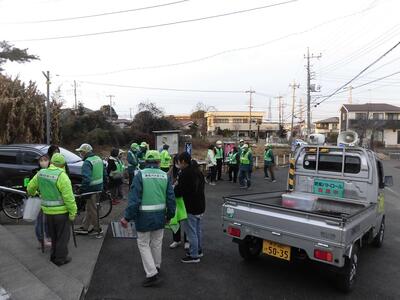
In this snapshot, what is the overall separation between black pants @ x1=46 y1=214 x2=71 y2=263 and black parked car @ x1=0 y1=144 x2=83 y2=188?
4.56 meters

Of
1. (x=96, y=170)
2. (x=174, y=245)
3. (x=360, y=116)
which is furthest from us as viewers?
(x=360, y=116)

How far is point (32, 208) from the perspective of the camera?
6031 mm

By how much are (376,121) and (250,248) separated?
59700mm

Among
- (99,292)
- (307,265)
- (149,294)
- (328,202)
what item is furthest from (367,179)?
(99,292)

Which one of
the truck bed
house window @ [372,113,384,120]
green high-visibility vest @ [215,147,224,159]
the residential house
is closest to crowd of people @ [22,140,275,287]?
the truck bed

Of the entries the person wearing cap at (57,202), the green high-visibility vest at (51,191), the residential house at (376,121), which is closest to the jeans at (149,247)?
the person wearing cap at (57,202)

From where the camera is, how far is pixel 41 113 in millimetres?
21938

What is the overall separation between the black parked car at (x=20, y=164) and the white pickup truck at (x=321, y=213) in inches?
216

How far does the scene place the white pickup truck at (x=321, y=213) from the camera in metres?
4.64

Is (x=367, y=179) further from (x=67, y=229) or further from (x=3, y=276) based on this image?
(x=3, y=276)

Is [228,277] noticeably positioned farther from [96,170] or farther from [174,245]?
[96,170]

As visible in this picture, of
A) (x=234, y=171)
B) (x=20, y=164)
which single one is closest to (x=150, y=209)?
(x=20, y=164)

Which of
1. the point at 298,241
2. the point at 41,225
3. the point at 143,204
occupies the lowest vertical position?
the point at 41,225

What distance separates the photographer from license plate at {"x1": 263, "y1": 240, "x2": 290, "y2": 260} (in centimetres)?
509
